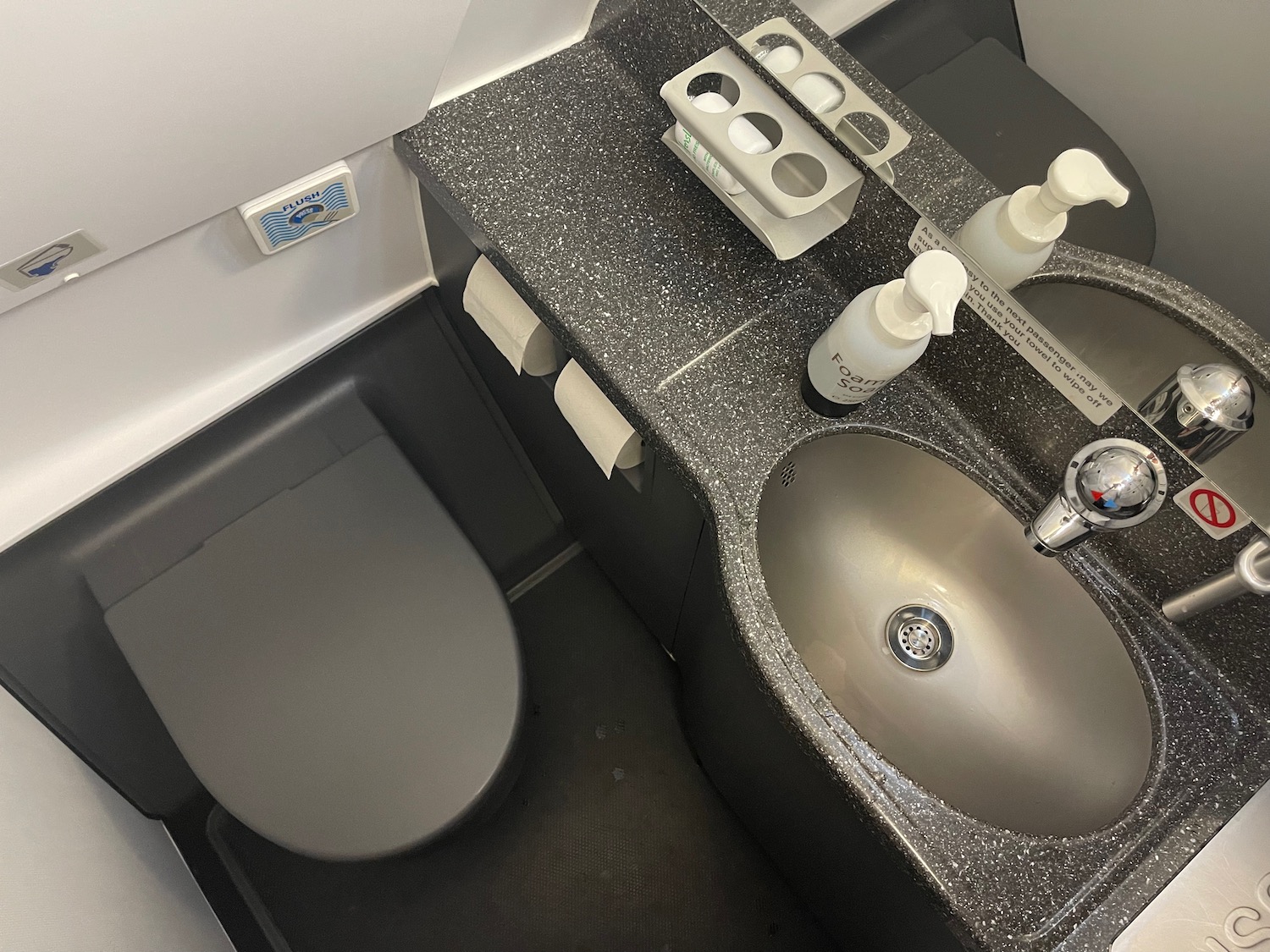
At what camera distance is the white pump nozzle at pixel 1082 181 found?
1.97 feet

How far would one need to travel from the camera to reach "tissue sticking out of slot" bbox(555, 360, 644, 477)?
886 mm

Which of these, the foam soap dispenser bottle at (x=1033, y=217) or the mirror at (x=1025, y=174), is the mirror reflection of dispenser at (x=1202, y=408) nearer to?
the mirror at (x=1025, y=174)

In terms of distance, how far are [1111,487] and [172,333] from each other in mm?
1039

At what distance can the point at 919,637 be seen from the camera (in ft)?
2.76

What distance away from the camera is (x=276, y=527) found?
1042mm

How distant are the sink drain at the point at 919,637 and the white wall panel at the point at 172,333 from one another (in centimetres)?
82

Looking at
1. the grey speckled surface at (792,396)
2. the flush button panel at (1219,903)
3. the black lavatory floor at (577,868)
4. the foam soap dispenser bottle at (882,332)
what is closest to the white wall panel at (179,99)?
the grey speckled surface at (792,396)

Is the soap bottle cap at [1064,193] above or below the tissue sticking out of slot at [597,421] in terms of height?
above

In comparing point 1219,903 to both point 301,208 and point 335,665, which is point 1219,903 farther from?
point 301,208

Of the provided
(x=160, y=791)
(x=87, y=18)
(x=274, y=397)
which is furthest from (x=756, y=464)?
(x=160, y=791)

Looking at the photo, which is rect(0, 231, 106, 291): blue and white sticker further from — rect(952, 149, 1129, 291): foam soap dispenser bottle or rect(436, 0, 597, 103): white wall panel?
rect(952, 149, 1129, 291): foam soap dispenser bottle

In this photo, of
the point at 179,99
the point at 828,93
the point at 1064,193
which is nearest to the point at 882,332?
the point at 1064,193

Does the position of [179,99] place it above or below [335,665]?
above

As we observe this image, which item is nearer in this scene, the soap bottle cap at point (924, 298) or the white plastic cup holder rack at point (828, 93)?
the soap bottle cap at point (924, 298)
